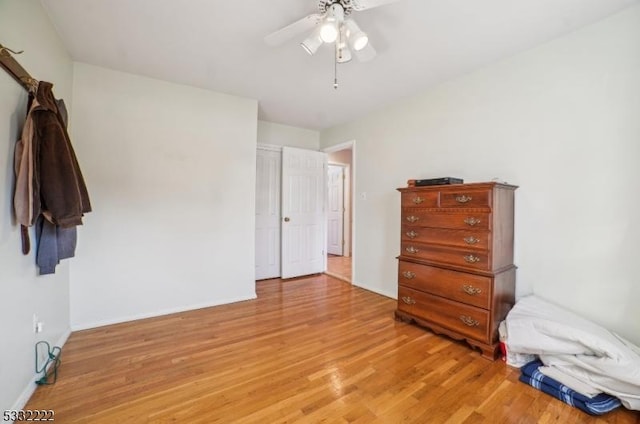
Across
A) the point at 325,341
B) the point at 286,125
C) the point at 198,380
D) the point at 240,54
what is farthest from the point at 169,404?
the point at 286,125

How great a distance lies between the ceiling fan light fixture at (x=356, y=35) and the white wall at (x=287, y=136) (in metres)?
2.81

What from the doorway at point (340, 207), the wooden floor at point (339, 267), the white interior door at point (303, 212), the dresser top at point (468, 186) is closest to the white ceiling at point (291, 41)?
the dresser top at point (468, 186)

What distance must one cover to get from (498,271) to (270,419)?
194cm

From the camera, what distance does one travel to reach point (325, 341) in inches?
92.6

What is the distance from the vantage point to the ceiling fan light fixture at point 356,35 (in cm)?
160

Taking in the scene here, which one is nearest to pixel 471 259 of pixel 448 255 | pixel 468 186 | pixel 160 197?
pixel 448 255

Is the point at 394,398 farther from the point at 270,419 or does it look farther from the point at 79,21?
the point at 79,21

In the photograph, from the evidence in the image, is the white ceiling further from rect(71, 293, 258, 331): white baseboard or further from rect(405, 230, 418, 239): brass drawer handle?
rect(71, 293, 258, 331): white baseboard

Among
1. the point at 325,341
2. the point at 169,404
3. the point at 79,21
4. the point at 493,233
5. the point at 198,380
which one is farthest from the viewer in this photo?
Result: the point at 325,341

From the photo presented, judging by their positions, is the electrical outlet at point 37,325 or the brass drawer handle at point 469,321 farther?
the brass drawer handle at point 469,321

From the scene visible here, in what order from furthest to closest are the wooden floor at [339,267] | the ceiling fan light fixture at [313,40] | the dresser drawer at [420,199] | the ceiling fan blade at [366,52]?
the wooden floor at [339,267] → the dresser drawer at [420,199] → the ceiling fan blade at [366,52] → the ceiling fan light fixture at [313,40]

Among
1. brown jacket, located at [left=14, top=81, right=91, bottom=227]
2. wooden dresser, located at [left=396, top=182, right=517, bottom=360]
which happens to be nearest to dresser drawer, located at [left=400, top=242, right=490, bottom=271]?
wooden dresser, located at [left=396, top=182, right=517, bottom=360]

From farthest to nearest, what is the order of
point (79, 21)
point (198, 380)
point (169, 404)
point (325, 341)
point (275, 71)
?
point (275, 71), point (325, 341), point (79, 21), point (198, 380), point (169, 404)

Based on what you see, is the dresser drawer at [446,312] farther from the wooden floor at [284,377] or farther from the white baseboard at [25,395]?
the white baseboard at [25,395]
